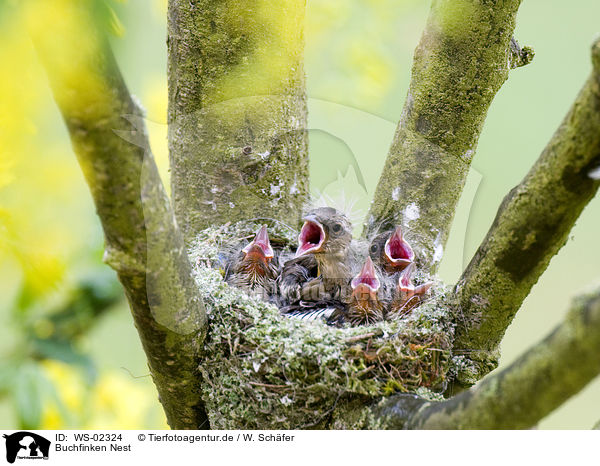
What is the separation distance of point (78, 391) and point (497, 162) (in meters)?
2.65

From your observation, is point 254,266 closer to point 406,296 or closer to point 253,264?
point 253,264

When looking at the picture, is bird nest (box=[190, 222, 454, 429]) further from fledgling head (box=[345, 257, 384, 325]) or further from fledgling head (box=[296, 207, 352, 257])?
fledgling head (box=[296, 207, 352, 257])

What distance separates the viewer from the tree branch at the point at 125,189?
4.38 ft

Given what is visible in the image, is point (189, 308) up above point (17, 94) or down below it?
below

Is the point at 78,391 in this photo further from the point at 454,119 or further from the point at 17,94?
the point at 454,119

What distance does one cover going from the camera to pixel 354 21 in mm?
3699

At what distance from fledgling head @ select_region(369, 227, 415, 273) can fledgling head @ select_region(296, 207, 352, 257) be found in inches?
8.3

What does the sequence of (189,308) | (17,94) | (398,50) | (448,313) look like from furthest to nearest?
(398,50), (448,313), (189,308), (17,94)

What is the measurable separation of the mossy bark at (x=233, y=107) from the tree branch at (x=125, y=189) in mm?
941

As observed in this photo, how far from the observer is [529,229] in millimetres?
1826

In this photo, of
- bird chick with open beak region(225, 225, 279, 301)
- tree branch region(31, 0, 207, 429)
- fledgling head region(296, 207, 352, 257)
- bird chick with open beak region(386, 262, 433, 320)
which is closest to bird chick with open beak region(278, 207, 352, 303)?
fledgling head region(296, 207, 352, 257)

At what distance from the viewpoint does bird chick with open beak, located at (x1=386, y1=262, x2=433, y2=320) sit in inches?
116

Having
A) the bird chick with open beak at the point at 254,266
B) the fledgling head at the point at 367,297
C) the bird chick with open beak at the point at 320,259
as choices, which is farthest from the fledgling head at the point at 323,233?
the fledgling head at the point at 367,297
